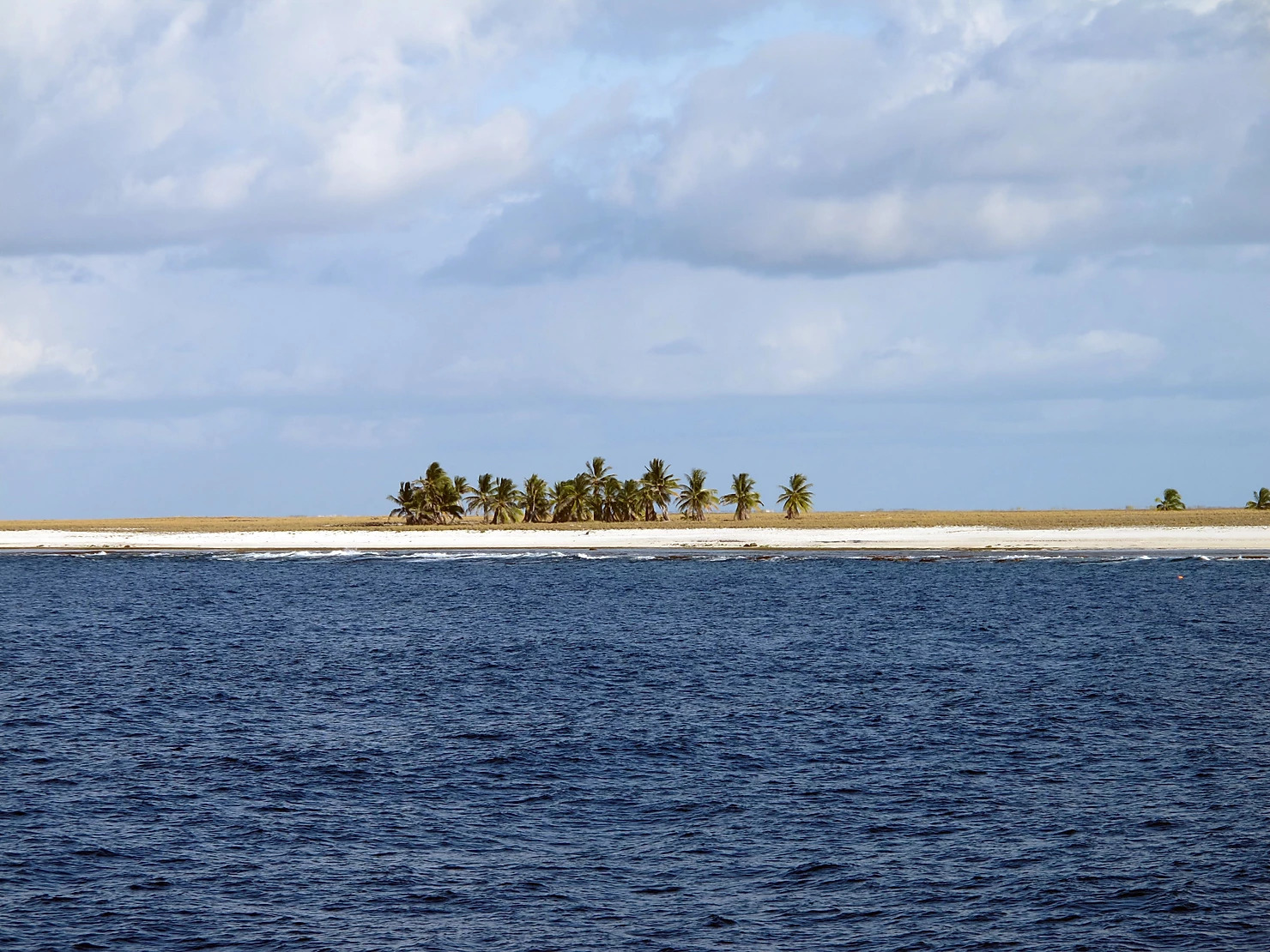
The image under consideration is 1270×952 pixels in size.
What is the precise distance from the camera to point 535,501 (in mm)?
166500

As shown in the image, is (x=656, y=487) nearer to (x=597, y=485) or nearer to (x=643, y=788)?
(x=597, y=485)

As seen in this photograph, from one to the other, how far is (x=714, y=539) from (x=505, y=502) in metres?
40.2

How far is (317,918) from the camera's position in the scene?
64.0 feet

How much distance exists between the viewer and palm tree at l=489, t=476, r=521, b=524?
164 metres

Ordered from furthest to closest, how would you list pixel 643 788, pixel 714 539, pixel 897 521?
1. pixel 897 521
2. pixel 714 539
3. pixel 643 788

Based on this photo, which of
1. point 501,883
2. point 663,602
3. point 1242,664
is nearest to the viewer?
point 501,883

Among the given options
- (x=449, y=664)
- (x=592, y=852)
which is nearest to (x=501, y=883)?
(x=592, y=852)

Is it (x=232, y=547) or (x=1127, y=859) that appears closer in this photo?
(x=1127, y=859)

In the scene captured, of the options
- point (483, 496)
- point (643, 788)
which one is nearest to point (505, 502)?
point (483, 496)

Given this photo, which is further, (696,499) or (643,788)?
(696,499)

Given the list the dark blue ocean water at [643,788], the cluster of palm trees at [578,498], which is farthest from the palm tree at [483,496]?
the dark blue ocean water at [643,788]

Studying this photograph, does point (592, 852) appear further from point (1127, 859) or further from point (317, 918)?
point (1127, 859)

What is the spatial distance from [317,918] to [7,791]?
12.3m

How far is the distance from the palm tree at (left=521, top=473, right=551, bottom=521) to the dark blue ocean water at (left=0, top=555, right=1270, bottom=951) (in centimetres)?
10255
